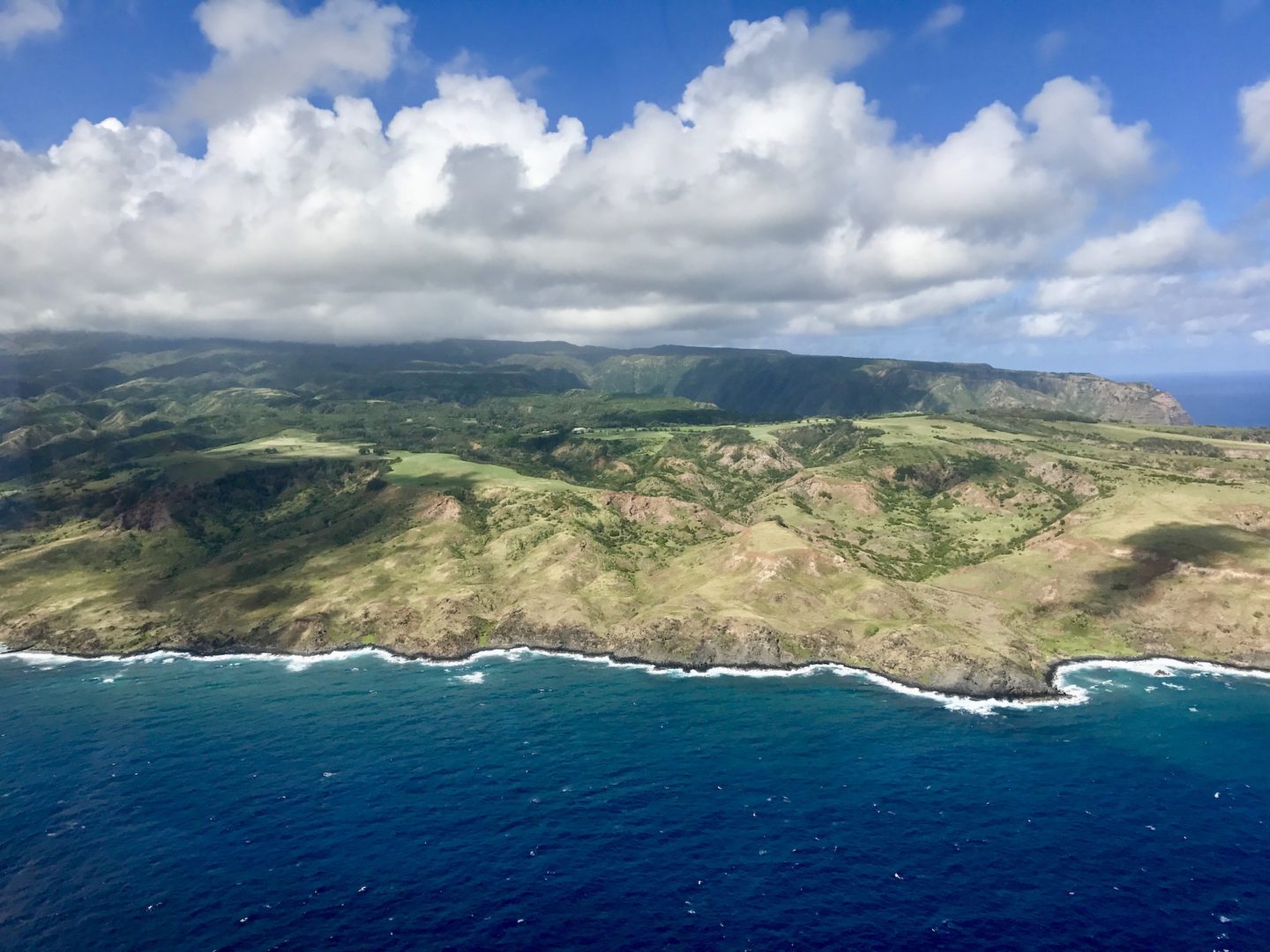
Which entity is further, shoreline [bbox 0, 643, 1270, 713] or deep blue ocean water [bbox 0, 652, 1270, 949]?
shoreline [bbox 0, 643, 1270, 713]

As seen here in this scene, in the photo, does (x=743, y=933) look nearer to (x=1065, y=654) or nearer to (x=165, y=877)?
(x=165, y=877)

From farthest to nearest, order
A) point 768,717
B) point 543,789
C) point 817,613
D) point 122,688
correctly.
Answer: point 817,613 < point 122,688 < point 768,717 < point 543,789

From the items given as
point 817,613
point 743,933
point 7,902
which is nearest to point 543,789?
point 743,933

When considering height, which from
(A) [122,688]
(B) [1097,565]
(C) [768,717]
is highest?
(B) [1097,565]

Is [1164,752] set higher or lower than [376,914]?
higher

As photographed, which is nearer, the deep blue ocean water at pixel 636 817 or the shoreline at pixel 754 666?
the deep blue ocean water at pixel 636 817
